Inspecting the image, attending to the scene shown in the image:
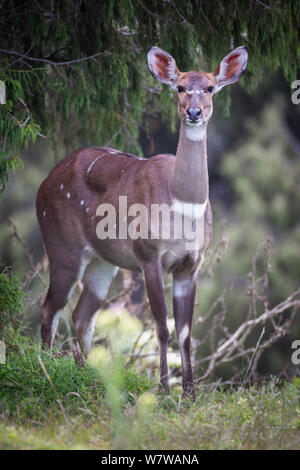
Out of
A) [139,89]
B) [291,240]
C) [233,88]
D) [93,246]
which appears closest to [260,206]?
[291,240]

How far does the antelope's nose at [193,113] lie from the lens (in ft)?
15.5

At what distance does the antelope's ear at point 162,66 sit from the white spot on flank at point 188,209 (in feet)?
2.74

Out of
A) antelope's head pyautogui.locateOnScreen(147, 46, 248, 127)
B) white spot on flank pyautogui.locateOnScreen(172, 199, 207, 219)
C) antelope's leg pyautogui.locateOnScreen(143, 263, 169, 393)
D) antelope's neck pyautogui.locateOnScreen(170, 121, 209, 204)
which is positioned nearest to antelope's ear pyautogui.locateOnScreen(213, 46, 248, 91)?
antelope's head pyautogui.locateOnScreen(147, 46, 248, 127)

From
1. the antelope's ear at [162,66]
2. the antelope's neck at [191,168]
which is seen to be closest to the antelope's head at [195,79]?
the antelope's ear at [162,66]

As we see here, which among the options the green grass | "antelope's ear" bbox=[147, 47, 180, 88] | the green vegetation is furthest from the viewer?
the green vegetation

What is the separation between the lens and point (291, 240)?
36.0ft

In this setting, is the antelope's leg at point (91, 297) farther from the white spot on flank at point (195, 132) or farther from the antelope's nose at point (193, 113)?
the antelope's nose at point (193, 113)

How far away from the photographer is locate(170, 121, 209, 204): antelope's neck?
4.95m

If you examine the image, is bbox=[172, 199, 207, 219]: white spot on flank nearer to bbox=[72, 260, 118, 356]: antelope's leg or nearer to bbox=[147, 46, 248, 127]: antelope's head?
bbox=[147, 46, 248, 127]: antelope's head

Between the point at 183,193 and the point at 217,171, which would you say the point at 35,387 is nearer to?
the point at 183,193

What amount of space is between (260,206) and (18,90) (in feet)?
22.0

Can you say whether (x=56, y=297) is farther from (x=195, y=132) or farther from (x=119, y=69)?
(x=119, y=69)

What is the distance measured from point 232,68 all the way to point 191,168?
2.61 ft

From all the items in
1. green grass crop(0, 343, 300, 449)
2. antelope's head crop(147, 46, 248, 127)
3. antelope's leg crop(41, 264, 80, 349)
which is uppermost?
antelope's head crop(147, 46, 248, 127)
